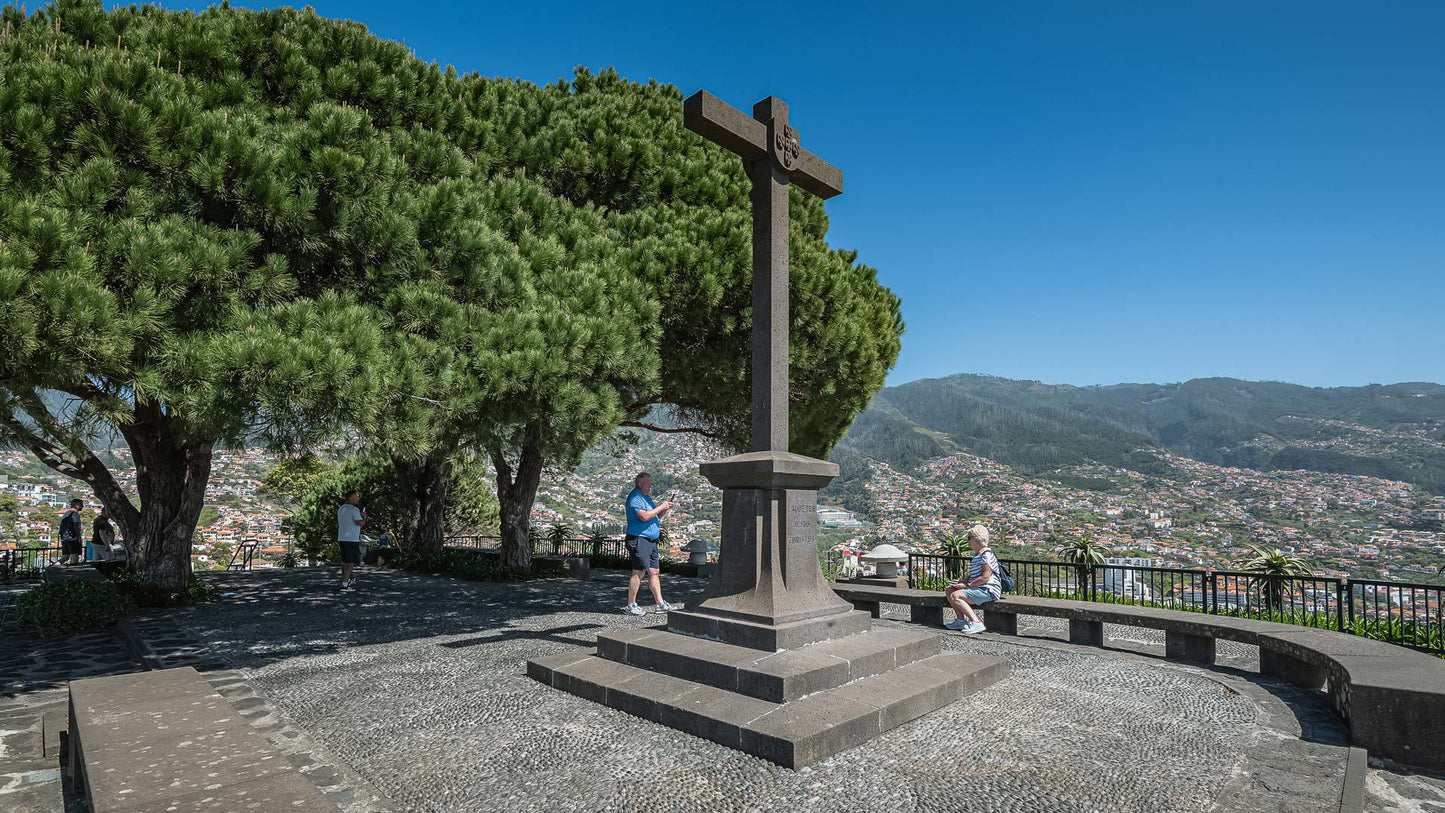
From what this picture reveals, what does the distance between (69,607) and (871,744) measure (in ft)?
32.8

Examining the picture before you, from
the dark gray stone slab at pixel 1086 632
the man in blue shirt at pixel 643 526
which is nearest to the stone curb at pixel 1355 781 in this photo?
the dark gray stone slab at pixel 1086 632

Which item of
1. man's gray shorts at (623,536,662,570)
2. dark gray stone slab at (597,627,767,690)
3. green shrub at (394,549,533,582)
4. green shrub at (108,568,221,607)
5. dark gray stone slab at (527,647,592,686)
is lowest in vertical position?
green shrub at (394,549,533,582)

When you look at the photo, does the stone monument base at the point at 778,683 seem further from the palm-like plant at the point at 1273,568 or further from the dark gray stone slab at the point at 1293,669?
the palm-like plant at the point at 1273,568

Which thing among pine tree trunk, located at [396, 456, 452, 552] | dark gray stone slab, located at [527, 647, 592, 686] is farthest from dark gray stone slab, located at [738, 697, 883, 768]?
pine tree trunk, located at [396, 456, 452, 552]

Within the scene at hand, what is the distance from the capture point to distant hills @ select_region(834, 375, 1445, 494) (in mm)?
67438

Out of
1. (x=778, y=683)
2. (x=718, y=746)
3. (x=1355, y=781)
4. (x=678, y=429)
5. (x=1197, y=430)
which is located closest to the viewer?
(x=1355, y=781)

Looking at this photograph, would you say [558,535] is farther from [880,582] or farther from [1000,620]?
[1000,620]

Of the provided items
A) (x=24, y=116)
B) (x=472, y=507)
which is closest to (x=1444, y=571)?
(x=24, y=116)

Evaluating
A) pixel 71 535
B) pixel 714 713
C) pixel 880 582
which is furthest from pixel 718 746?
pixel 71 535

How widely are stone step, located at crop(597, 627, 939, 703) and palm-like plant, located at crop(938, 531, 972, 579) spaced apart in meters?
7.64

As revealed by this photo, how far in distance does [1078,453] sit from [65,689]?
241 feet

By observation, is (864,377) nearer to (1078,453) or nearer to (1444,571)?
(1444,571)

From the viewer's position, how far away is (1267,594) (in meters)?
9.75

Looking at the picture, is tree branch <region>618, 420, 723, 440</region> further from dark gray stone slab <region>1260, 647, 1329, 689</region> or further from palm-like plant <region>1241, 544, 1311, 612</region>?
dark gray stone slab <region>1260, 647, 1329, 689</region>
